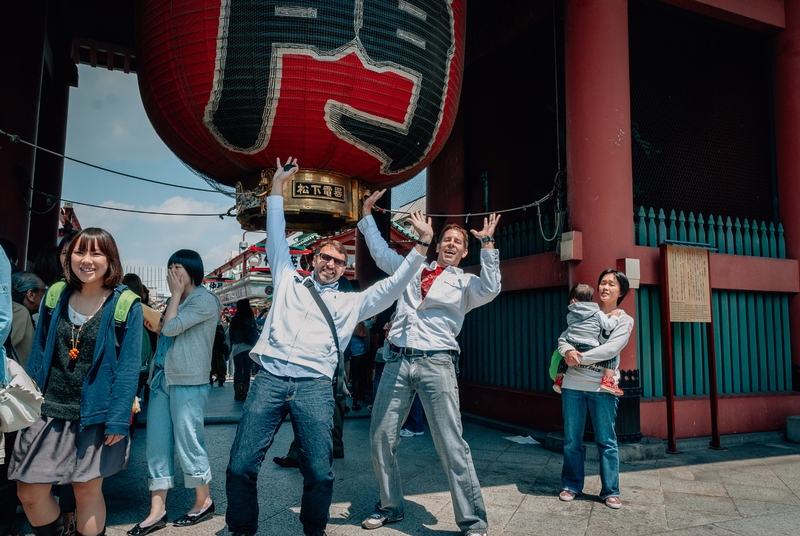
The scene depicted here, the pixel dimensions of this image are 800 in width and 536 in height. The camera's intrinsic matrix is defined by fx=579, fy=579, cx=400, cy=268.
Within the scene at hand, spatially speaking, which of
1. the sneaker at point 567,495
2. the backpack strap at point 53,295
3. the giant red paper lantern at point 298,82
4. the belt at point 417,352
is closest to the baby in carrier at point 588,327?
the sneaker at point 567,495

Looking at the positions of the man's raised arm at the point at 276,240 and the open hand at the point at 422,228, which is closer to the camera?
the man's raised arm at the point at 276,240

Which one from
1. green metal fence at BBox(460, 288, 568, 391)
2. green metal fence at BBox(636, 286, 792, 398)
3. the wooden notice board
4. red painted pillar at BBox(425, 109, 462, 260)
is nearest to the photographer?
the wooden notice board

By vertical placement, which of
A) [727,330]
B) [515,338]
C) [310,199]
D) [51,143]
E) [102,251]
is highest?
[51,143]

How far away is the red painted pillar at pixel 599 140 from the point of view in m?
5.56

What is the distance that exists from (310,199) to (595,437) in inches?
99.0

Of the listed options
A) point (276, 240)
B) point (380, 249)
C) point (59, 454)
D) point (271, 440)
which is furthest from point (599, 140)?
point (59, 454)

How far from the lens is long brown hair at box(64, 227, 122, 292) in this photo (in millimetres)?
2709

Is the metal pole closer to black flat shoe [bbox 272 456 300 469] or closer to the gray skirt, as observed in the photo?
black flat shoe [bbox 272 456 300 469]

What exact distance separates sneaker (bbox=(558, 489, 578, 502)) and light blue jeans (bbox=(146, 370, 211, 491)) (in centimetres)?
233

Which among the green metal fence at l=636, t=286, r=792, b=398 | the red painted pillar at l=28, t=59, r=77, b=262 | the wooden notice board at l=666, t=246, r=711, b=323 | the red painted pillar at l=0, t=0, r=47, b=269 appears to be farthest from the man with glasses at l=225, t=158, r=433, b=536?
the red painted pillar at l=28, t=59, r=77, b=262

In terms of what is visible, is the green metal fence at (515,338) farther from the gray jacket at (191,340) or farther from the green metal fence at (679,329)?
the gray jacket at (191,340)

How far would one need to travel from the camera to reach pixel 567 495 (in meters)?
3.96

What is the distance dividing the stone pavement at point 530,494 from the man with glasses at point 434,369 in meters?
0.25

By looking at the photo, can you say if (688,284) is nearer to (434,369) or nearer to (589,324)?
(589,324)
